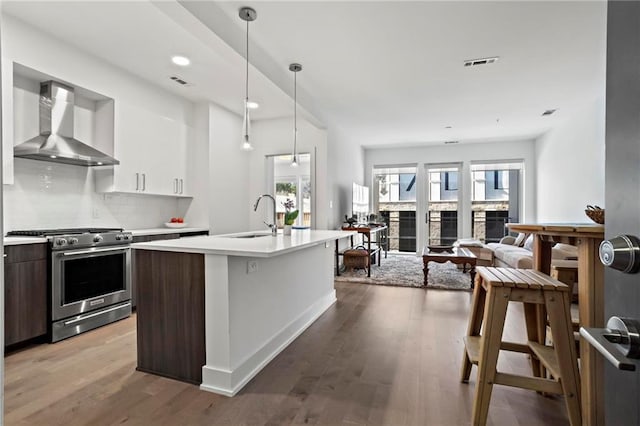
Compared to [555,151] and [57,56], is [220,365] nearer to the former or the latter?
[57,56]

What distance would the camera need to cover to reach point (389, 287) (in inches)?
185

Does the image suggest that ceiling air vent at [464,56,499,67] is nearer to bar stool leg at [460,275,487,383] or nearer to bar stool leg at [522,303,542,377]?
bar stool leg at [460,275,487,383]

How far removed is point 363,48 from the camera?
10.4ft

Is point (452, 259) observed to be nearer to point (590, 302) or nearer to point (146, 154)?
point (590, 302)

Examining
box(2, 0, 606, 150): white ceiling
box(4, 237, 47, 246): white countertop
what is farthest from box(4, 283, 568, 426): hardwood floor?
box(2, 0, 606, 150): white ceiling

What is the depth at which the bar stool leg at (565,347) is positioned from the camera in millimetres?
1541

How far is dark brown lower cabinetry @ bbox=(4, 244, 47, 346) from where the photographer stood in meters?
2.49

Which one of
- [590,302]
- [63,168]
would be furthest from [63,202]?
[590,302]

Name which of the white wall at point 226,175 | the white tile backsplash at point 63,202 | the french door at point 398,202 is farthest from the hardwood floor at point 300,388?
the french door at point 398,202

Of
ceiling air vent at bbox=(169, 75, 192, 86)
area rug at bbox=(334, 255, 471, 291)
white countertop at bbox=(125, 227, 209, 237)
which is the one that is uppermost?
ceiling air vent at bbox=(169, 75, 192, 86)

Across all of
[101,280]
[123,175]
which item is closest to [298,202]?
[123,175]

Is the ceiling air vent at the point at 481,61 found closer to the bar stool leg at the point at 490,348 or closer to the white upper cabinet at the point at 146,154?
the bar stool leg at the point at 490,348

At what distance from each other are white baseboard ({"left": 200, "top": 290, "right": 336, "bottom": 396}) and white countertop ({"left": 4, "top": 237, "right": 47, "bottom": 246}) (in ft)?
6.00

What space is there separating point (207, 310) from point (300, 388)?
75 cm
